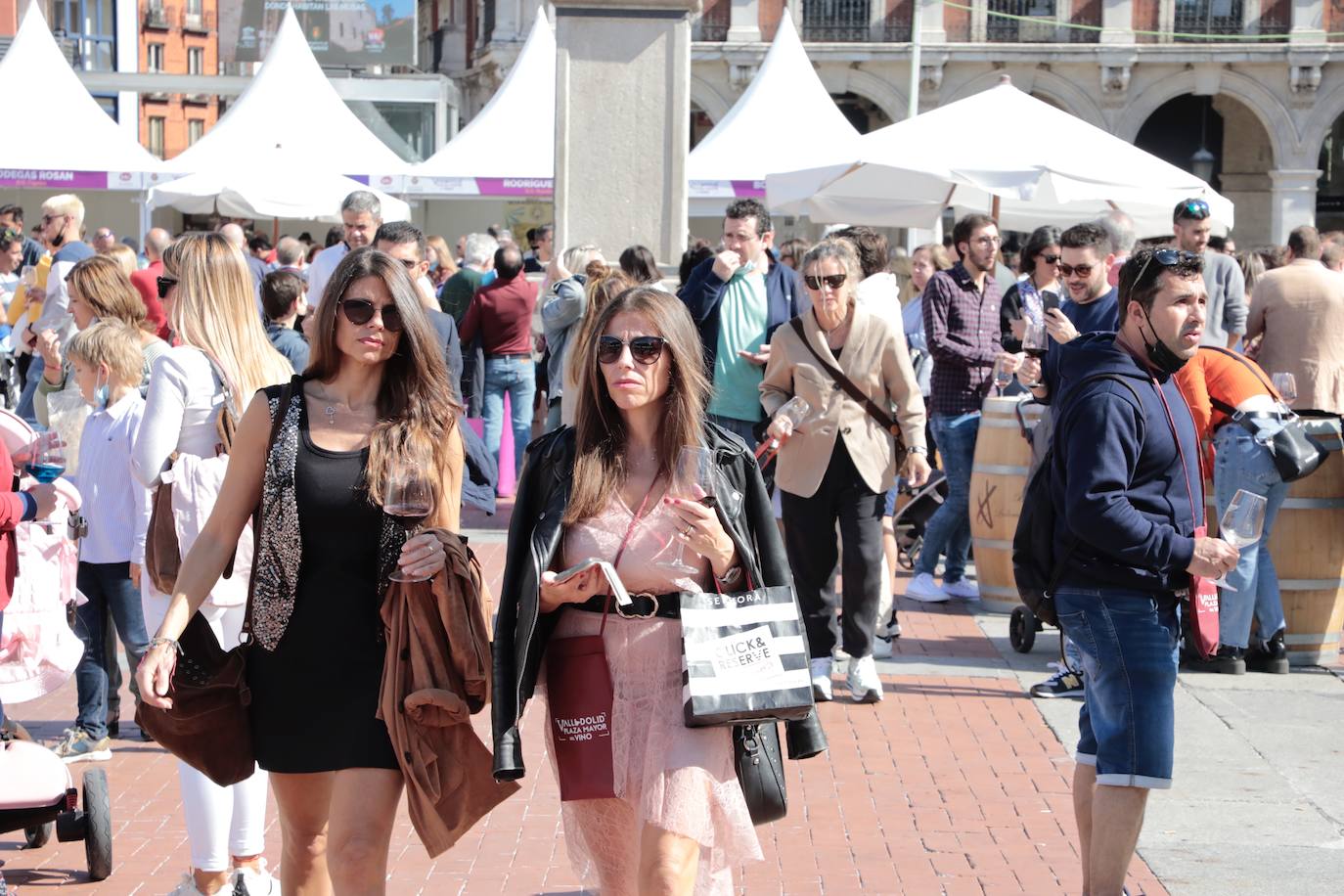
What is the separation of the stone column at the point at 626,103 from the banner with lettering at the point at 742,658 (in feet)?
19.5

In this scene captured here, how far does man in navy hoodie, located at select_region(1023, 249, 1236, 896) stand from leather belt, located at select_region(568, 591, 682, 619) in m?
1.19

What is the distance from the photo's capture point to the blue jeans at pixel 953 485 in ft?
31.4

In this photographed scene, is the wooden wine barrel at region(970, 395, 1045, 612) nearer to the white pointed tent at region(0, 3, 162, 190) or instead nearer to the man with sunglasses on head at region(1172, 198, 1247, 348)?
the man with sunglasses on head at region(1172, 198, 1247, 348)

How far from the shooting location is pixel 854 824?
18.6 ft

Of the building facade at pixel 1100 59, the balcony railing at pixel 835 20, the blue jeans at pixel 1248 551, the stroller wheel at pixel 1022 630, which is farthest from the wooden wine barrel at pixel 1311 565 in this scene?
the balcony railing at pixel 835 20

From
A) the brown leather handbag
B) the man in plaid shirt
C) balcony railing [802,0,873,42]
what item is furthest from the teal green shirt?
balcony railing [802,0,873,42]

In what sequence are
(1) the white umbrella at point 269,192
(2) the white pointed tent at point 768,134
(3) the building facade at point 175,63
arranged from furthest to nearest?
(3) the building facade at point 175,63 < (2) the white pointed tent at point 768,134 < (1) the white umbrella at point 269,192

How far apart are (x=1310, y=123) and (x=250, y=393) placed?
38.5 metres

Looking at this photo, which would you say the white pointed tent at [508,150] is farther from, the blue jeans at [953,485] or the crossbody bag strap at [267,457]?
the crossbody bag strap at [267,457]

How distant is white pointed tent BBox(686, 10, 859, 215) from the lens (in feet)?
58.0

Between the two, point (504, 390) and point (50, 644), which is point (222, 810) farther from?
point (504, 390)

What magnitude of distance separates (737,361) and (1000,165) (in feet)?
10.2

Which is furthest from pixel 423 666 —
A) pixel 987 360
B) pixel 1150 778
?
pixel 987 360

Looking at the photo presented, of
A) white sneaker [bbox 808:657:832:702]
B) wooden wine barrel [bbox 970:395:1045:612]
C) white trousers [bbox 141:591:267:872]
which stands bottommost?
white sneaker [bbox 808:657:832:702]
